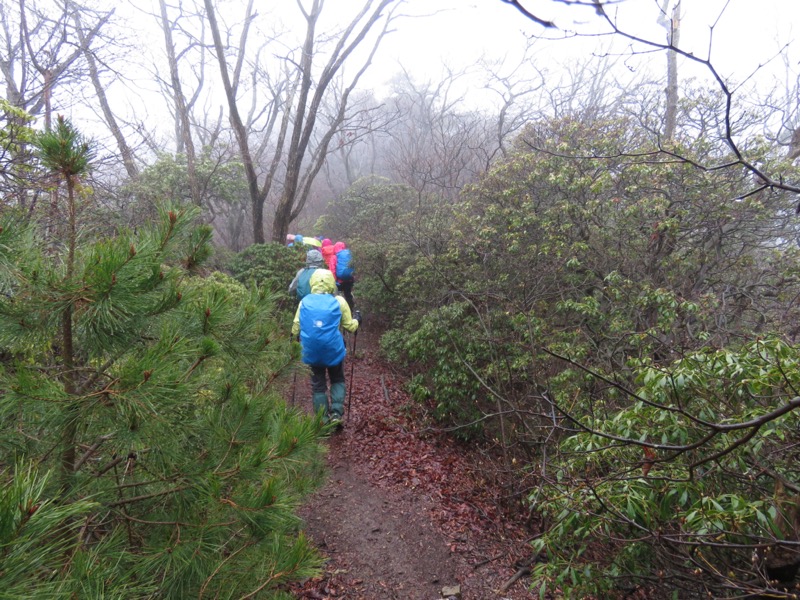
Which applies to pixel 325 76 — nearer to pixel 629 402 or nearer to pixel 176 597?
pixel 629 402

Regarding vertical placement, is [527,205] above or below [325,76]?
below

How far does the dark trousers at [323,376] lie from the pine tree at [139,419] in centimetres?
263

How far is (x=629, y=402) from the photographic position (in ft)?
12.8

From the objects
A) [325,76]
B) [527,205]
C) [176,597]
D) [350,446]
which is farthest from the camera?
[325,76]

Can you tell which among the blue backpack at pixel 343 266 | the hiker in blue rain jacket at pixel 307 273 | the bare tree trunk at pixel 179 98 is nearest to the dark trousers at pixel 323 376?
the hiker in blue rain jacket at pixel 307 273

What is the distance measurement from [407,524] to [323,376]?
1793mm

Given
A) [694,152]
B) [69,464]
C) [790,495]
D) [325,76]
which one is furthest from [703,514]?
[325,76]

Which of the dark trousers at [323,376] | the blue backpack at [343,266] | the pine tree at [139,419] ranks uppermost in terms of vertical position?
the blue backpack at [343,266]

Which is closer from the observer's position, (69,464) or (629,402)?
(69,464)

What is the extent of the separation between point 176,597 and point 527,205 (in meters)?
6.37

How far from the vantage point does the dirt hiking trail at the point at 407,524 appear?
3.42 metres

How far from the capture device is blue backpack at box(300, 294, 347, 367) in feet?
14.0

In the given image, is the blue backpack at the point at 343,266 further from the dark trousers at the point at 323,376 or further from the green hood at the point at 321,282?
the green hood at the point at 321,282

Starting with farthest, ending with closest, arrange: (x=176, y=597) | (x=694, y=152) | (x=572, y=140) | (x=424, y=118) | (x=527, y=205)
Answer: (x=424, y=118) < (x=572, y=140) < (x=527, y=205) < (x=694, y=152) < (x=176, y=597)
